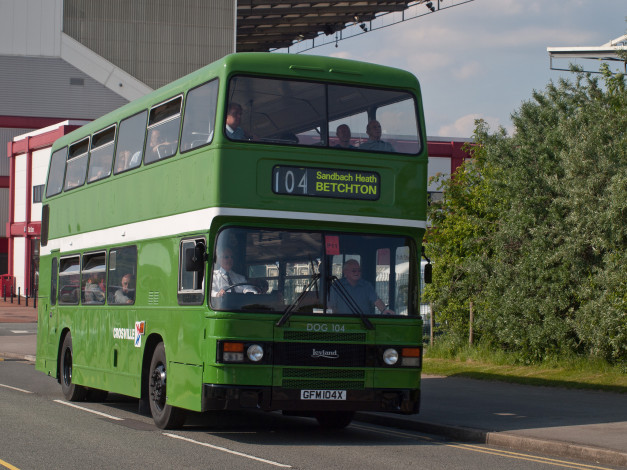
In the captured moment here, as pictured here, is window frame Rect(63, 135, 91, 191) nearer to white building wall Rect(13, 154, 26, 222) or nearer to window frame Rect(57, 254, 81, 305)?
window frame Rect(57, 254, 81, 305)

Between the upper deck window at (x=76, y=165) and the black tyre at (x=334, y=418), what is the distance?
594 centimetres

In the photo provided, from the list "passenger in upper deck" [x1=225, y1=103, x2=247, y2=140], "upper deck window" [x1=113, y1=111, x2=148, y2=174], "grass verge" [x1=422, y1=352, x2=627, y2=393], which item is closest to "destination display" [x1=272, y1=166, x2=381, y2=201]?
"passenger in upper deck" [x1=225, y1=103, x2=247, y2=140]

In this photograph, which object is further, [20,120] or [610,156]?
[20,120]

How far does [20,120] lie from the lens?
66.4 m

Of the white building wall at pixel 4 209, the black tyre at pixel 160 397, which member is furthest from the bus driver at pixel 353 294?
the white building wall at pixel 4 209

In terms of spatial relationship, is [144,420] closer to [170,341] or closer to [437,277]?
[170,341]

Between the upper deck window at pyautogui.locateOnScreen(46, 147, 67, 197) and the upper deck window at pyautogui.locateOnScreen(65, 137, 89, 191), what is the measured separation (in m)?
0.38

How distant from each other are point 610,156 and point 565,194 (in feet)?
5.21

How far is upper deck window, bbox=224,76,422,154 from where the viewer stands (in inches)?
465

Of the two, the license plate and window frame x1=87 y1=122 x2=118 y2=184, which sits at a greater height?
window frame x1=87 y1=122 x2=118 y2=184

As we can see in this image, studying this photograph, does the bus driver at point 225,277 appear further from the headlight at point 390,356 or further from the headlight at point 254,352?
the headlight at point 390,356

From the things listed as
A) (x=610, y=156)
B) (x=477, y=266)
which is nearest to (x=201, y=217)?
(x=610, y=156)

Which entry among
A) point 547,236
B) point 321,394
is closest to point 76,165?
point 321,394

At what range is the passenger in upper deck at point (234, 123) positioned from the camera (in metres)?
11.8
